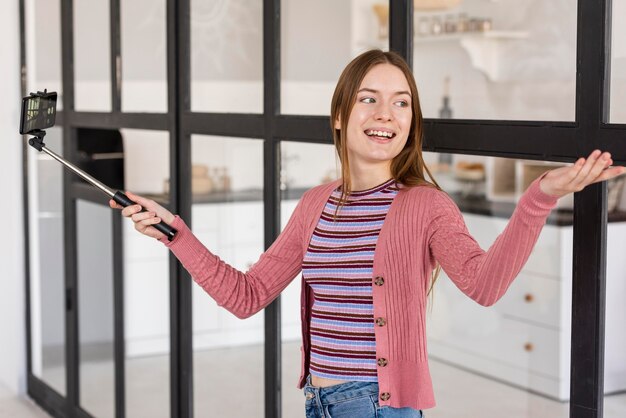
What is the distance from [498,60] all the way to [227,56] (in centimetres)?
67

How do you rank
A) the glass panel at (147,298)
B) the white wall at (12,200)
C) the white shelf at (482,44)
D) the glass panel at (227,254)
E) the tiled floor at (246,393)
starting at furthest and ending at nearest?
the white wall at (12,200), the glass panel at (147,298), the glass panel at (227,254), the white shelf at (482,44), the tiled floor at (246,393)

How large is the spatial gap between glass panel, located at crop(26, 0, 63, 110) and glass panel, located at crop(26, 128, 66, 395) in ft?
0.62

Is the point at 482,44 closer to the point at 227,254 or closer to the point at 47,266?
the point at 227,254

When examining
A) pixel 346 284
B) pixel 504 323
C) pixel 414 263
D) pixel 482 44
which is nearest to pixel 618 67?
pixel 414 263

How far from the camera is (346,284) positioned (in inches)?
62.4

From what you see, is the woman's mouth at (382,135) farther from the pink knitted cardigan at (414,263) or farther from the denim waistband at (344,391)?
the denim waistband at (344,391)

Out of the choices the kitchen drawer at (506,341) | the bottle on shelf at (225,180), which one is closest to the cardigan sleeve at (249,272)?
the kitchen drawer at (506,341)

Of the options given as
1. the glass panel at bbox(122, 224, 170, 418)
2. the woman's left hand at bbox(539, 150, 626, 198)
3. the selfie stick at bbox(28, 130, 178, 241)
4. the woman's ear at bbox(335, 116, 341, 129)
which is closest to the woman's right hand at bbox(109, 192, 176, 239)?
the selfie stick at bbox(28, 130, 178, 241)

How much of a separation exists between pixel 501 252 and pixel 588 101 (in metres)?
0.28

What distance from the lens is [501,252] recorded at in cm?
133

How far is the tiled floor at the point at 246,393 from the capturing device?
73.5 inches

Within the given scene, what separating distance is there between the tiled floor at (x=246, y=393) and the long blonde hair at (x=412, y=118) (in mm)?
438

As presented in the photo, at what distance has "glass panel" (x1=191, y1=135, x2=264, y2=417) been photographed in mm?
2412

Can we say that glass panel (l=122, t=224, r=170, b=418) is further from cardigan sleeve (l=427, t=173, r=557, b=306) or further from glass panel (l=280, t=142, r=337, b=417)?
cardigan sleeve (l=427, t=173, r=557, b=306)
